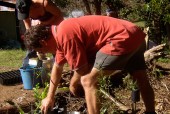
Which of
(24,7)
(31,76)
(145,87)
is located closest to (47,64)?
(31,76)

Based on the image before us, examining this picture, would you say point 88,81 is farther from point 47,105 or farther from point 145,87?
point 145,87

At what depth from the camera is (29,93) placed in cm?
635

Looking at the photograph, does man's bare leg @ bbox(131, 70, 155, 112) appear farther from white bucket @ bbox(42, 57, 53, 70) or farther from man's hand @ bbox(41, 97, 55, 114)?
white bucket @ bbox(42, 57, 53, 70)

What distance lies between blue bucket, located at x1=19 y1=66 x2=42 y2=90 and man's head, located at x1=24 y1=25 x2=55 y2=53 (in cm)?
292

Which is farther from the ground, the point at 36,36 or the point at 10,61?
the point at 36,36

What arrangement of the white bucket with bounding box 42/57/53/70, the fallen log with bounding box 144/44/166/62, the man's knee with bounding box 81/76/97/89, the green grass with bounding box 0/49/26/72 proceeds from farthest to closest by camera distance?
1. the green grass with bounding box 0/49/26/72
2. the fallen log with bounding box 144/44/166/62
3. the white bucket with bounding box 42/57/53/70
4. the man's knee with bounding box 81/76/97/89

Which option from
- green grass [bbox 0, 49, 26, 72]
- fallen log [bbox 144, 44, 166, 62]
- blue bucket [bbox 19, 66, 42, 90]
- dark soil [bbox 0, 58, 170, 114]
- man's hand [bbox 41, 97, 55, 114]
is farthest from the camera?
green grass [bbox 0, 49, 26, 72]

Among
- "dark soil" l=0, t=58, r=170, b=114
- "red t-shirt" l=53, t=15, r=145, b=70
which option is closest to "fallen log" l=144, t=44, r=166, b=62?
"dark soil" l=0, t=58, r=170, b=114

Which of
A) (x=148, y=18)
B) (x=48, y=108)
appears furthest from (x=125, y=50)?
(x=148, y=18)

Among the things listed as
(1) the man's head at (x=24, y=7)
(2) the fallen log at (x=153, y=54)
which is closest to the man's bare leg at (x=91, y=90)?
(1) the man's head at (x=24, y=7)

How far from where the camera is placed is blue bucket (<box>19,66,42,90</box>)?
6.45 m

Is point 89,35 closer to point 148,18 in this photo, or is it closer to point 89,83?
point 89,83

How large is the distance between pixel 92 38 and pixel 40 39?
536 millimetres

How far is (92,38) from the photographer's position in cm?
364
